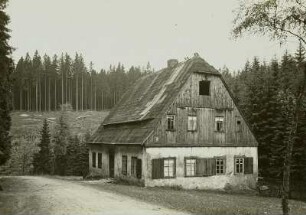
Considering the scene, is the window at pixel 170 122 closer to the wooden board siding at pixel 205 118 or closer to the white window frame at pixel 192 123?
the wooden board siding at pixel 205 118

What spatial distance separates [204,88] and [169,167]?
23.6ft

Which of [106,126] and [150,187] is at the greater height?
[106,126]

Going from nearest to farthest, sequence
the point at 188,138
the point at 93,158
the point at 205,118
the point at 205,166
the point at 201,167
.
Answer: the point at 188,138
the point at 201,167
the point at 205,166
the point at 205,118
the point at 93,158

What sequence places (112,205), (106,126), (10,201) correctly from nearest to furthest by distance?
1. (112,205)
2. (10,201)
3. (106,126)

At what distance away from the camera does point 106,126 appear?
125ft

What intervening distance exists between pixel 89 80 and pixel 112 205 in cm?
9269

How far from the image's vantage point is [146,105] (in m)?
32.3

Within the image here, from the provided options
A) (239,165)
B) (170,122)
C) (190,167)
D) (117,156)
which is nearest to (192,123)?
(170,122)

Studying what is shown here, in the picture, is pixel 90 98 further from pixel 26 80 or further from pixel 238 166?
pixel 238 166

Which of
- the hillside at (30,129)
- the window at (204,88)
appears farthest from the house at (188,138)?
the hillside at (30,129)

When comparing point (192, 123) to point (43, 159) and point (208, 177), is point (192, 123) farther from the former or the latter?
point (43, 159)

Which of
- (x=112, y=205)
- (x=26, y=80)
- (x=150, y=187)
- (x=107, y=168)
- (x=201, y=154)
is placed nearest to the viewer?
(x=112, y=205)

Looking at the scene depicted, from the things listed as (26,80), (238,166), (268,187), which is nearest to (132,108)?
(238,166)

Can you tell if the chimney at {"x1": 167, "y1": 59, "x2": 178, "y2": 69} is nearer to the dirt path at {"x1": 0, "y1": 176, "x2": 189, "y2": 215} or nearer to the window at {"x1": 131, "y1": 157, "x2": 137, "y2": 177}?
the window at {"x1": 131, "y1": 157, "x2": 137, "y2": 177}
